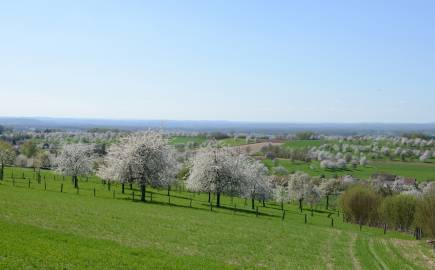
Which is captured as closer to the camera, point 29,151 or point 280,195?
point 280,195

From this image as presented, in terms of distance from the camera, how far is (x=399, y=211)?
261 ft

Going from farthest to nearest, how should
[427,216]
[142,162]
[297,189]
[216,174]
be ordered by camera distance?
[297,189], [216,174], [142,162], [427,216]

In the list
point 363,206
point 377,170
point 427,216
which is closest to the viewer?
point 427,216

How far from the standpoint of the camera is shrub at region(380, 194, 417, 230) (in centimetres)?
7894

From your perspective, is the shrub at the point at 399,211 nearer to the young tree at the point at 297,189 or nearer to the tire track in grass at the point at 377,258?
the young tree at the point at 297,189

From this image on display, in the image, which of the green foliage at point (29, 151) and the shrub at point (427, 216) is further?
the green foliage at point (29, 151)

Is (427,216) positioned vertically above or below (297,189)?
above

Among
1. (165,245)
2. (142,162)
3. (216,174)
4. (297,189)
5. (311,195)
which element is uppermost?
(142,162)

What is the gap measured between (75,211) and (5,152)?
64877 millimetres

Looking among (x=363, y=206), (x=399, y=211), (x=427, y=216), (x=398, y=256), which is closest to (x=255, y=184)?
(x=363, y=206)

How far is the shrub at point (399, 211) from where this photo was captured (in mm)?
78938

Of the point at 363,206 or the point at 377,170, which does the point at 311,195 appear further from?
the point at 377,170

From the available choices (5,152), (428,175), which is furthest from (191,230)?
(428,175)

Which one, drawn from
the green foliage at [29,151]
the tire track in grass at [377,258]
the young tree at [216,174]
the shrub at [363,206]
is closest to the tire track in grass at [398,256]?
the tire track in grass at [377,258]
